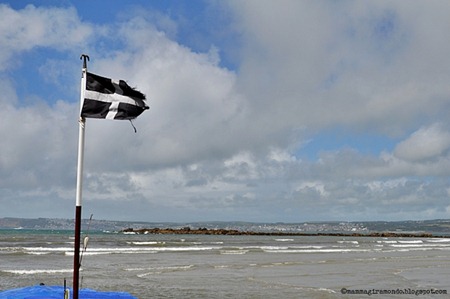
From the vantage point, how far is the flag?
769cm

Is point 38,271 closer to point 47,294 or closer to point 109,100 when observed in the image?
point 47,294

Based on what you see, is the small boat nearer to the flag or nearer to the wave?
the flag

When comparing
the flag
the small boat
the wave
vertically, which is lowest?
the wave

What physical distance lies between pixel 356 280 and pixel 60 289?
13.1 meters

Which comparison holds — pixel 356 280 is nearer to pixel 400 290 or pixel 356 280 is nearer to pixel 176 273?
pixel 400 290

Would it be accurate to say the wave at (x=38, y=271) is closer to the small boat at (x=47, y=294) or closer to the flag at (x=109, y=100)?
the small boat at (x=47, y=294)

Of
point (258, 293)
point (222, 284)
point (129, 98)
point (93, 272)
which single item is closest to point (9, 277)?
point (93, 272)

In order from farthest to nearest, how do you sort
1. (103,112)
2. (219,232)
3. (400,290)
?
(219,232)
(400,290)
(103,112)

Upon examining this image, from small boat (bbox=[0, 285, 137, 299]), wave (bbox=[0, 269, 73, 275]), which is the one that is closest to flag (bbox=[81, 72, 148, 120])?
small boat (bbox=[0, 285, 137, 299])

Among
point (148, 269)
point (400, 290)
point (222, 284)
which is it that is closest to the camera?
point (400, 290)

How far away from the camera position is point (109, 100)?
7781 millimetres

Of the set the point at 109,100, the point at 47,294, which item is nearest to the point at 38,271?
the point at 47,294

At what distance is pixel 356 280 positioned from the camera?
21.0 meters

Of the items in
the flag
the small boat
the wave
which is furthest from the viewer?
the wave
